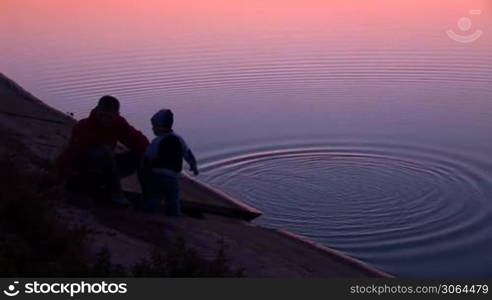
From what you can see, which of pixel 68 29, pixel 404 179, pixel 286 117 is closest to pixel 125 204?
pixel 404 179

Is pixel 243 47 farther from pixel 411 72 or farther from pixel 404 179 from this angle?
pixel 404 179

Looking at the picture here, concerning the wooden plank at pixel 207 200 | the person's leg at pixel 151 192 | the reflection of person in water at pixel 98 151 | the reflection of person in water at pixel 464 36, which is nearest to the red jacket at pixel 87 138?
the reflection of person in water at pixel 98 151

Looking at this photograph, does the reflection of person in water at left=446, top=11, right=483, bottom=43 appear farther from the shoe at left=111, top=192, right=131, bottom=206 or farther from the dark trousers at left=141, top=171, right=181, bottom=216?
the shoe at left=111, top=192, right=131, bottom=206

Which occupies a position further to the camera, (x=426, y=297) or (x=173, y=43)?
(x=173, y=43)

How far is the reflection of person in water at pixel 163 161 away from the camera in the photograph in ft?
30.7

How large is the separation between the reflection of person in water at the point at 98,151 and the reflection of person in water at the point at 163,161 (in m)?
0.29

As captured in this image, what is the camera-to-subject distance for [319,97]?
21453 millimetres

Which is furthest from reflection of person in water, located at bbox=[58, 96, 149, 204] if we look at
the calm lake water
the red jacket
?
the calm lake water

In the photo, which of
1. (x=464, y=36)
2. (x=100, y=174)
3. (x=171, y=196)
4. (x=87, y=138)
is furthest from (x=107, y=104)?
(x=464, y=36)

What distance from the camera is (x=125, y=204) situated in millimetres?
9555

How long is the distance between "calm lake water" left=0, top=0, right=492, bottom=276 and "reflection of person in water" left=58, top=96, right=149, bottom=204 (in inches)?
155

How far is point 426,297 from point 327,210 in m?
7.21

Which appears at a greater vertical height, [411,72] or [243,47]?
[243,47]

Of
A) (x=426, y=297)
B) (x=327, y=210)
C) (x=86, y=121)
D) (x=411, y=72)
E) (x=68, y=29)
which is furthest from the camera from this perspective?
(x=68, y=29)
